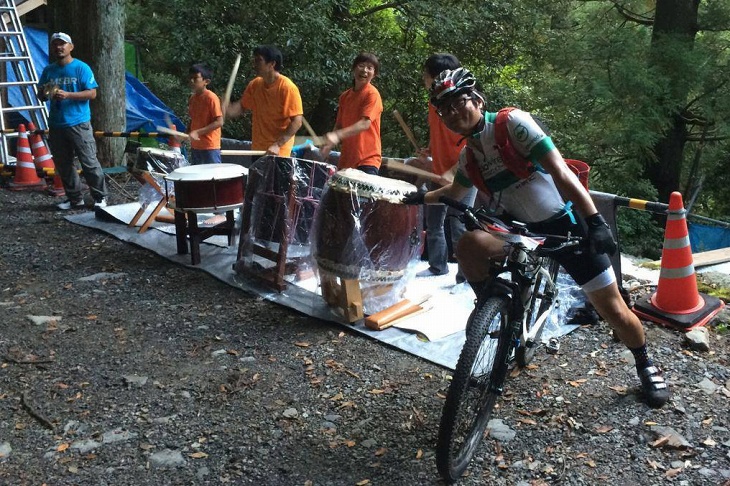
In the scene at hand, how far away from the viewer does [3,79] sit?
1065 cm

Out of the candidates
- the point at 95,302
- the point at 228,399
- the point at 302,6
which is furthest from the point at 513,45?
the point at 228,399

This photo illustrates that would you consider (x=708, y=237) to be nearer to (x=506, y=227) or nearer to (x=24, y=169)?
(x=506, y=227)

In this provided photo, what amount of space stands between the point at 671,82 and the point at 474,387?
898 centimetres

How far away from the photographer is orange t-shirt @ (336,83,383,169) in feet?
18.7

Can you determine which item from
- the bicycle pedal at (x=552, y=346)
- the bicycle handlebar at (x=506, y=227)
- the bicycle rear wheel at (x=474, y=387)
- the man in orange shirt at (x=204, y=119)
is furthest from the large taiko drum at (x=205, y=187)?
the bicycle rear wheel at (x=474, y=387)

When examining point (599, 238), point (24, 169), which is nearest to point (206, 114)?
point (24, 169)

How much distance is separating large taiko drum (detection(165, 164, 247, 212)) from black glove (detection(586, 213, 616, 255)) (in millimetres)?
3554

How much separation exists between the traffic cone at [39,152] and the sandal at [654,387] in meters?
8.76

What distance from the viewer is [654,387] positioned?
3518 millimetres

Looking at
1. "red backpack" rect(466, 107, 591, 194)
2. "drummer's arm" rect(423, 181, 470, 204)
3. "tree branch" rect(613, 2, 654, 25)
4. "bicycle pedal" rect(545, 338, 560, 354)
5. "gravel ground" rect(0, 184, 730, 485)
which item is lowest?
"gravel ground" rect(0, 184, 730, 485)

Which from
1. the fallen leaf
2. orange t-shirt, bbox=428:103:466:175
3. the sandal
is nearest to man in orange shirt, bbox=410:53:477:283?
orange t-shirt, bbox=428:103:466:175

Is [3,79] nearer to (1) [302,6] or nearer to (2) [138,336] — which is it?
(1) [302,6]

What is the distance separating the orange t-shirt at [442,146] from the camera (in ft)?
16.8

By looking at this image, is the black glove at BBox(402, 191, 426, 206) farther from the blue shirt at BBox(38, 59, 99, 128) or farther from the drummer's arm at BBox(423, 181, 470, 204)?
the blue shirt at BBox(38, 59, 99, 128)
